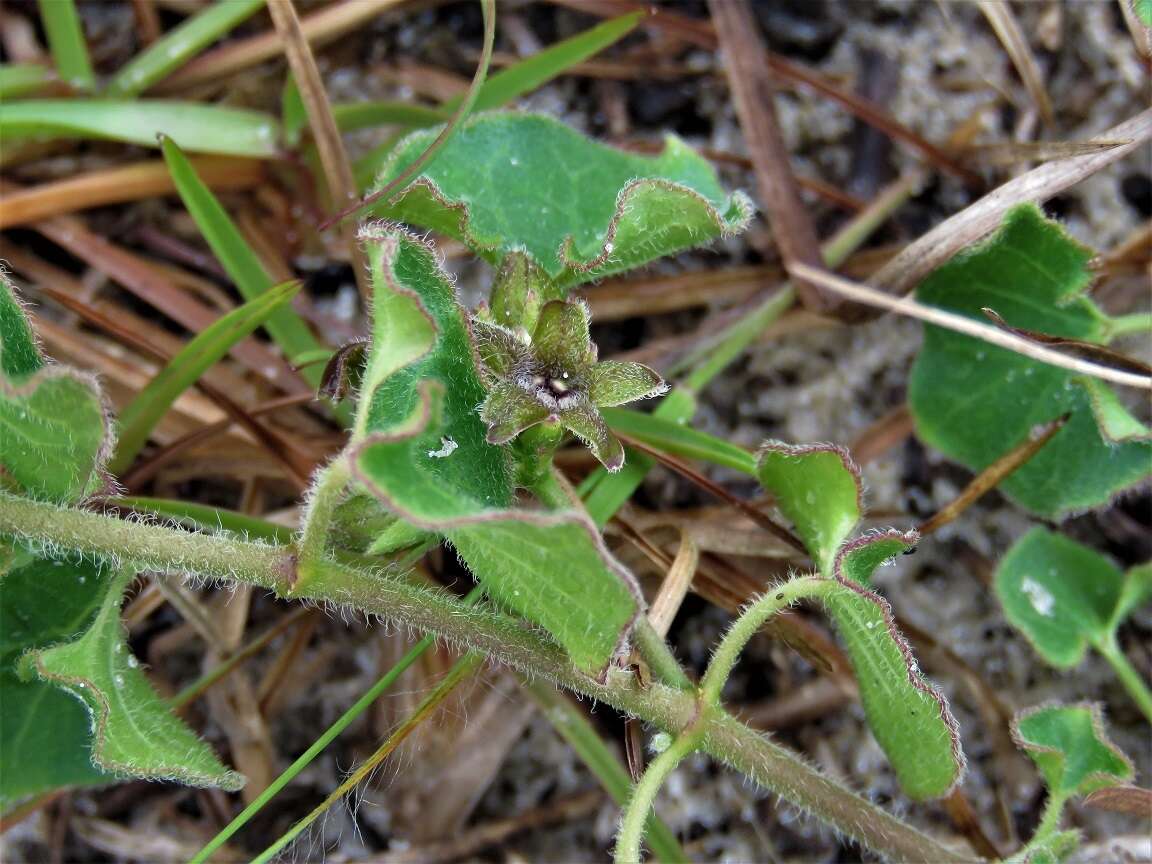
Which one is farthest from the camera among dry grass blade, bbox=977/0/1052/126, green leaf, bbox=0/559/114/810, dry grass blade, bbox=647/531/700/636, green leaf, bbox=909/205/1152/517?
dry grass blade, bbox=977/0/1052/126

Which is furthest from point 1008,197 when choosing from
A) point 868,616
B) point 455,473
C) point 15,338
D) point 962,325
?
point 15,338

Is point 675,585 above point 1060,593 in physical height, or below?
above

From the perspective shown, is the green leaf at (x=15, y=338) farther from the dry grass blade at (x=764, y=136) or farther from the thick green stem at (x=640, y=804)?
the dry grass blade at (x=764, y=136)

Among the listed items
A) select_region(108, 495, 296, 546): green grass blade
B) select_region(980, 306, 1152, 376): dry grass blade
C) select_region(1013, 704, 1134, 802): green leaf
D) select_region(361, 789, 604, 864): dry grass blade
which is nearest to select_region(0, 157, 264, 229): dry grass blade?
select_region(108, 495, 296, 546): green grass blade

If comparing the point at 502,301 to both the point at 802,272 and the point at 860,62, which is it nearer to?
the point at 802,272

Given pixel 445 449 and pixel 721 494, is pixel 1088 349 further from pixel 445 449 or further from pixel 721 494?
pixel 445 449

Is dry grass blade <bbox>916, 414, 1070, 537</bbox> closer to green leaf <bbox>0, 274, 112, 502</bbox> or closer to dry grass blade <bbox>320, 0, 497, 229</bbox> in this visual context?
dry grass blade <bbox>320, 0, 497, 229</bbox>
